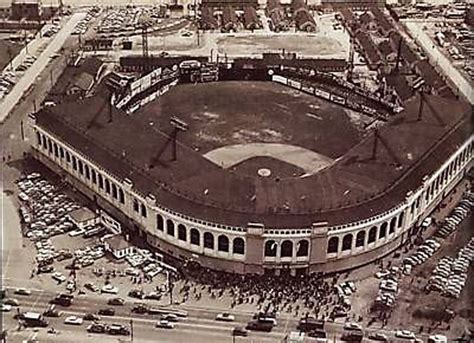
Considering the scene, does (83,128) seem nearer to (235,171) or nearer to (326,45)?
(235,171)

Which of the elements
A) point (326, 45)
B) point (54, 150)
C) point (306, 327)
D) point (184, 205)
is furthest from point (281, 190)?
point (326, 45)

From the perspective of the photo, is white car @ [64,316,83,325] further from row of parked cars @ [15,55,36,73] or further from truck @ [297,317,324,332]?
row of parked cars @ [15,55,36,73]

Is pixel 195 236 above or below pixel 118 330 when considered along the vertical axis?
above

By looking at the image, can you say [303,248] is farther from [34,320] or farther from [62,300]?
[34,320]

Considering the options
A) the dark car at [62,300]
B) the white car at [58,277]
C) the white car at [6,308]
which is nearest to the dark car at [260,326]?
the dark car at [62,300]

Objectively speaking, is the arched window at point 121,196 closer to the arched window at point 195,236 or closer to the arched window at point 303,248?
the arched window at point 195,236

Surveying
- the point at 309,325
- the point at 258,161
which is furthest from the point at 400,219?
the point at 258,161
